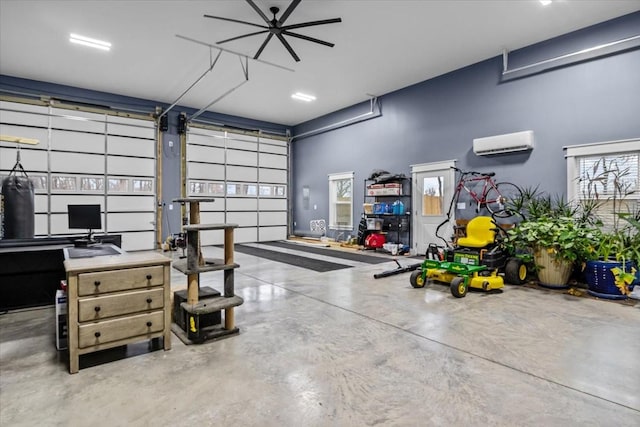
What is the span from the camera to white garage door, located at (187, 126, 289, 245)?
9570mm

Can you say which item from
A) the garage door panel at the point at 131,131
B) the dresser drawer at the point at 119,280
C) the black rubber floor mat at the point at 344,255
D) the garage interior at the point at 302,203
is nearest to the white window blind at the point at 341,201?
the garage interior at the point at 302,203

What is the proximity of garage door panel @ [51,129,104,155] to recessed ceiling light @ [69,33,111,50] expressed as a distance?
278 centimetres

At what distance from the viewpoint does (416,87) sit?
770cm

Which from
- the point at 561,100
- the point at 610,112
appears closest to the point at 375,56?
the point at 561,100

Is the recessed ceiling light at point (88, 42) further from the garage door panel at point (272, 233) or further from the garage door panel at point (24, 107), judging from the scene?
the garage door panel at point (272, 233)

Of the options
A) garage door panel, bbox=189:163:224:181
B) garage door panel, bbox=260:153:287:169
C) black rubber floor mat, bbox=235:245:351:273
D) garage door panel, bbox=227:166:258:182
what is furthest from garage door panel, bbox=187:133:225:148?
black rubber floor mat, bbox=235:245:351:273

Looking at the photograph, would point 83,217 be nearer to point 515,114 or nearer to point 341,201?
point 341,201

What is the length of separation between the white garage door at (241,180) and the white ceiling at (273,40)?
1926 mm

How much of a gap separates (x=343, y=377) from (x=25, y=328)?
10.2 feet

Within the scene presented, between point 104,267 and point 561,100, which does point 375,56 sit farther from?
point 104,267

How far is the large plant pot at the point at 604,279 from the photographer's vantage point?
3994mm

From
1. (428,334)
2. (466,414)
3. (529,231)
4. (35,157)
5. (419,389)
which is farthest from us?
(35,157)

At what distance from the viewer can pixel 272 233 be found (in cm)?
1110

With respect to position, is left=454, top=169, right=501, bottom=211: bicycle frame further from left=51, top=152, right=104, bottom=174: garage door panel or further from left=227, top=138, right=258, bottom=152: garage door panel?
left=51, top=152, right=104, bottom=174: garage door panel
